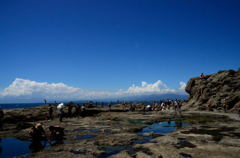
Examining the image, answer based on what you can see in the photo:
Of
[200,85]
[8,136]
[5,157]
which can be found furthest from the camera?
[200,85]

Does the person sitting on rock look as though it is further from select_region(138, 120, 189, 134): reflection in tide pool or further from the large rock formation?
the large rock formation

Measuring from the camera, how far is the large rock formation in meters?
41.9

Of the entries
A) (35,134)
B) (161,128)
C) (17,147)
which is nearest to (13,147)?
(17,147)

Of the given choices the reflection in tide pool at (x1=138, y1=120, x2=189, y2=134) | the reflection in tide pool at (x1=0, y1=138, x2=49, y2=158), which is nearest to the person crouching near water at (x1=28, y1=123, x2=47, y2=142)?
the reflection in tide pool at (x1=0, y1=138, x2=49, y2=158)

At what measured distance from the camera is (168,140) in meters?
15.6

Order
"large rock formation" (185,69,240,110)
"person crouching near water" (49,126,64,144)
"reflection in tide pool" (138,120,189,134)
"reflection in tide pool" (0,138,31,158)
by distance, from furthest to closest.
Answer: "large rock formation" (185,69,240,110) < "reflection in tide pool" (138,120,189,134) < "person crouching near water" (49,126,64,144) < "reflection in tide pool" (0,138,31,158)

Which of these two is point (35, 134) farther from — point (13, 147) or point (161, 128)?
point (161, 128)

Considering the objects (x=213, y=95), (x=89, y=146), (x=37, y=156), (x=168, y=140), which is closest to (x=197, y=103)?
(x=213, y=95)

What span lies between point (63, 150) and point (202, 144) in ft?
39.4

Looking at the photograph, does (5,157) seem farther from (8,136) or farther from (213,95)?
(213,95)

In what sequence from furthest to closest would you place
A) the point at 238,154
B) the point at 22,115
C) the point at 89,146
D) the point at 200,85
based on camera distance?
the point at 200,85 < the point at 22,115 < the point at 89,146 < the point at 238,154

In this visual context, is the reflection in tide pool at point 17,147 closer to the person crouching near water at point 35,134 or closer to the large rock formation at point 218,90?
the person crouching near water at point 35,134

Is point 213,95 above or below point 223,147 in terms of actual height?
above

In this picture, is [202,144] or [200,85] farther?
[200,85]
